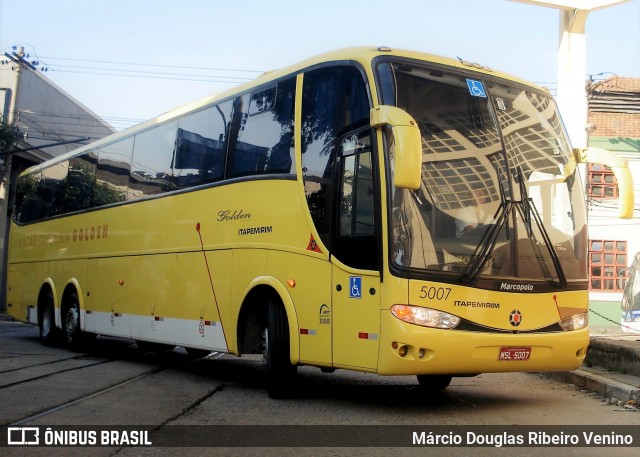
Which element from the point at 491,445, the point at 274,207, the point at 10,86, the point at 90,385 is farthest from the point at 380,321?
the point at 10,86

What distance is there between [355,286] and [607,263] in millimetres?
24109

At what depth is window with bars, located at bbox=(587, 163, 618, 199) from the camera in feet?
95.8

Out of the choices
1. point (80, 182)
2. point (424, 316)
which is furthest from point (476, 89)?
point (80, 182)

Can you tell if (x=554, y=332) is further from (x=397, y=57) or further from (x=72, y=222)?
(x=72, y=222)

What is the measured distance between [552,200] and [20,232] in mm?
13989

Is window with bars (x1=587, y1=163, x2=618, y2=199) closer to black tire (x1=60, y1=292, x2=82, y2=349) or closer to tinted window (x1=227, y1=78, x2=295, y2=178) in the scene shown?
black tire (x1=60, y1=292, x2=82, y2=349)

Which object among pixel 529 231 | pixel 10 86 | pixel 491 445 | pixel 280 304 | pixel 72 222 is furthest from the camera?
pixel 10 86

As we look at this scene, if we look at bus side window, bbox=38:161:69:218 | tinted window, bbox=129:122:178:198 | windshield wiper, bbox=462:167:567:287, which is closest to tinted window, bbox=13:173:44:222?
bus side window, bbox=38:161:69:218

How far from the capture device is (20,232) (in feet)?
60.3

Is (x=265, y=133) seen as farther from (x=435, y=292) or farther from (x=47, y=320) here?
(x=47, y=320)

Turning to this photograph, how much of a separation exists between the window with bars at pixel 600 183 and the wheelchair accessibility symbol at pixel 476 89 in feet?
74.1

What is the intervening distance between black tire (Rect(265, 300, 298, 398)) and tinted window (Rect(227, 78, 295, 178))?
1.72m

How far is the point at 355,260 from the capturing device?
7.56 m

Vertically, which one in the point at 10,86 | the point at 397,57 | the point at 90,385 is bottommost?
the point at 90,385
